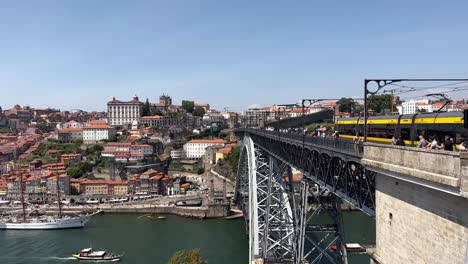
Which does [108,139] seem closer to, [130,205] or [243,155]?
[130,205]

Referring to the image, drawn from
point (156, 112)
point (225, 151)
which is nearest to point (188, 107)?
point (156, 112)

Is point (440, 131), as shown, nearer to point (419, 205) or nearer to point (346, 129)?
point (419, 205)

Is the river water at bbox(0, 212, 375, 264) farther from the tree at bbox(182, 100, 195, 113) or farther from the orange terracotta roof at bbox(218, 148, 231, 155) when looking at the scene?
the tree at bbox(182, 100, 195, 113)

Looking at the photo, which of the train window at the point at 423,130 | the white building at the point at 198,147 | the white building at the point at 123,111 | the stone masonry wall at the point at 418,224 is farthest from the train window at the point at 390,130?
the white building at the point at 123,111

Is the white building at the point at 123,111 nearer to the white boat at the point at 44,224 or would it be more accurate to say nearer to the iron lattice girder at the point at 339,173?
the white boat at the point at 44,224

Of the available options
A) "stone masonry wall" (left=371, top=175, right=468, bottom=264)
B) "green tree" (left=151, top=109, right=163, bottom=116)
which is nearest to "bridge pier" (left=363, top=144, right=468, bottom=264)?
"stone masonry wall" (left=371, top=175, right=468, bottom=264)

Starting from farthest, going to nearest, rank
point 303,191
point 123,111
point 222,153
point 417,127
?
point 123,111
point 222,153
point 303,191
point 417,127
